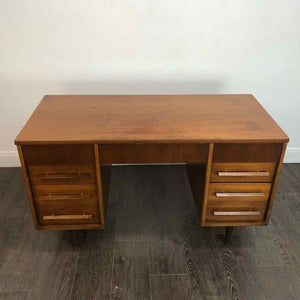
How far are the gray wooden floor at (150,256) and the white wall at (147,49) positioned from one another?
2.44ft

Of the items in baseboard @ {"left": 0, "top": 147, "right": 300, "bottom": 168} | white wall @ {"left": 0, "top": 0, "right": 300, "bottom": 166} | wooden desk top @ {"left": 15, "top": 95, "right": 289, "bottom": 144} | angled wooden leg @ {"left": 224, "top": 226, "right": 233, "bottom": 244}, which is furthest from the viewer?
baseboard @ {"left": 0, "top": 147, "right": 300, "bottom": 168}

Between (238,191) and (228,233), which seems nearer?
(238,191)

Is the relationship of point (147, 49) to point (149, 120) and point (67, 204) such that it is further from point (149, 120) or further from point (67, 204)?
point (67, 204)

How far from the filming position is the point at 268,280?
5.13 ft

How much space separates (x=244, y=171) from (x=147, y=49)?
106 cm

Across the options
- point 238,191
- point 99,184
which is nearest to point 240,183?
point 238,191

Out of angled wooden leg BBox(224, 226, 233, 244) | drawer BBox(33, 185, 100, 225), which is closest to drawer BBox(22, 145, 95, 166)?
drawer BBox(33, 185, 100, 225)

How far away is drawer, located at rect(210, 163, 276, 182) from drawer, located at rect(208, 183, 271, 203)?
35mm

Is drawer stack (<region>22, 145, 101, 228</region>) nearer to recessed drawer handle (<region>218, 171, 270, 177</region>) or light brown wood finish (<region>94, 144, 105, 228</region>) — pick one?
light brown wood finish (<region>94, 144, 105, 228</region>)

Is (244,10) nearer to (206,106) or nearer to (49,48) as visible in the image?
(206,106)

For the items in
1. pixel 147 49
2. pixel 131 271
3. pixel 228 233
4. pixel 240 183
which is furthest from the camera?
pixel 147 49

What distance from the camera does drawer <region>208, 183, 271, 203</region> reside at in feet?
4.91

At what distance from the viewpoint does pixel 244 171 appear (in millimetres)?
1463

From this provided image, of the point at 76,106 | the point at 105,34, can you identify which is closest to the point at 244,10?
the point at 105,34
